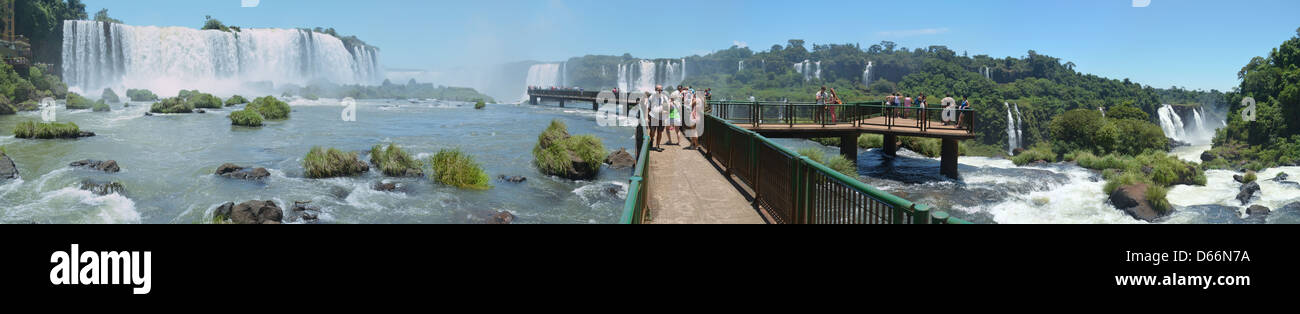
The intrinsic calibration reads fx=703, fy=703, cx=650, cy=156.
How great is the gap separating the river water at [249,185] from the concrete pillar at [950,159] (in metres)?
12.0

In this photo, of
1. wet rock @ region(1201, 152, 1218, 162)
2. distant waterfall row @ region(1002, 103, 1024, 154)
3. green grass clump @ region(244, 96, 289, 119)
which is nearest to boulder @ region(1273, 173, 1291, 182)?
wet rock @ region(1201, 152, 1218, 162)

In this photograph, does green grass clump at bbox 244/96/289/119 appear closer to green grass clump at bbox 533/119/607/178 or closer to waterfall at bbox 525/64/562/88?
green grass clump at bbox 533/119/607/178

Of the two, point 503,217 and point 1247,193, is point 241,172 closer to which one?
point 503,217

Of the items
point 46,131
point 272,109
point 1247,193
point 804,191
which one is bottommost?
point 1247,193

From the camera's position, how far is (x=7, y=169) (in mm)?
20391

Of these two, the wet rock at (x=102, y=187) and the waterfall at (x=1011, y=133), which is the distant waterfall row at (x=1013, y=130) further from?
the wet rock at (x=102, y=187)

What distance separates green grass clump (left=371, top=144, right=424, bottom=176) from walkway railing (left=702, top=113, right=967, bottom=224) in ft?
47.7

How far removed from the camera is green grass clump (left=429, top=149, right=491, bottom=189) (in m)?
21.2

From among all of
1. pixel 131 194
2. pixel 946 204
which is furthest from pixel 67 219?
pixel 946 204

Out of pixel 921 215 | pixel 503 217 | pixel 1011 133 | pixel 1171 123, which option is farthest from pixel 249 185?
pixel 1171 123

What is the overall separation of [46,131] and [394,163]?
1734 cm

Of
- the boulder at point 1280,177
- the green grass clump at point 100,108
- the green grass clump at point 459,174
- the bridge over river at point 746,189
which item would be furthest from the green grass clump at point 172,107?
the boulder at point 1280,177

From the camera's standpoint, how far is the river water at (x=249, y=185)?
17.1 m
